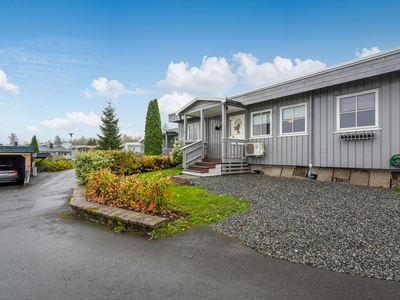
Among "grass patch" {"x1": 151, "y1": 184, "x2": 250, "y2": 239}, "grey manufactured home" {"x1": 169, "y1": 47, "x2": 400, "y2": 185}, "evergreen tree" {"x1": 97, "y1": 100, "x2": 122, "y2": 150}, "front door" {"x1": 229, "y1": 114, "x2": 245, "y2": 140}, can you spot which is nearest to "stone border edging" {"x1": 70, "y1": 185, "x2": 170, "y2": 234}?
Answer: "grass patch" {"x1": 151, "y1": 184, "x2": 250, "y2": 239}

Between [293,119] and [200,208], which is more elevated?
[293,119]

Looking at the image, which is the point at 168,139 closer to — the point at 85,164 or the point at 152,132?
the point at 152,132

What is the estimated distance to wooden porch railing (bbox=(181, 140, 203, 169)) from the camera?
951 centimetres

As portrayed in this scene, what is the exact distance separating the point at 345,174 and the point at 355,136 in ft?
4.33

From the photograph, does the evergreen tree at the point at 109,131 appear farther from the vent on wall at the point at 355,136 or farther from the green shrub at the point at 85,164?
the vent on wall at the point at 355,136

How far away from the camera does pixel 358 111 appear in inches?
249

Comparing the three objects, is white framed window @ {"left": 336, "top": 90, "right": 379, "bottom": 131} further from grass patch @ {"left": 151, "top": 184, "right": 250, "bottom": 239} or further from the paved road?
the paved road

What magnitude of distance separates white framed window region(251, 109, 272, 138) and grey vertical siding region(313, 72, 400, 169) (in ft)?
6.13

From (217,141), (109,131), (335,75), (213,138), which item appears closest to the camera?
(335,75)

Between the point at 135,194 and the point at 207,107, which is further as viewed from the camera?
the point at 207,107

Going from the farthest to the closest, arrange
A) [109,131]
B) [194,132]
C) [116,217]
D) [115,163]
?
1. [109,131]
2. [194,132]
3. [115,163]
4. [116,217]

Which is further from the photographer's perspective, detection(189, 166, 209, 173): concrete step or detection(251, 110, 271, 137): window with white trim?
detection(251, 110, 271, 137): window with white trim

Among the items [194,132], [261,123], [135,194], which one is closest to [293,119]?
[261,123]

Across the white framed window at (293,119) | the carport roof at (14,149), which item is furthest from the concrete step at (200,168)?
the carport roof at (14,149)
